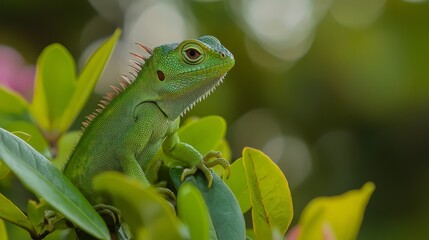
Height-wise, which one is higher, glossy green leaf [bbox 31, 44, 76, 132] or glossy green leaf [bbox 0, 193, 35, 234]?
glossy green leaf [bbox 0, 193, 35, 234]

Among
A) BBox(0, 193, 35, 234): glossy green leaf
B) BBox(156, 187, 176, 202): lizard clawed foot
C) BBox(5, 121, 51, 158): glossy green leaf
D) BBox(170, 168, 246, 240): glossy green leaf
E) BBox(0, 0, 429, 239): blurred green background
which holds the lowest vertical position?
BBox(0, 0, 429, 239): blurred green background

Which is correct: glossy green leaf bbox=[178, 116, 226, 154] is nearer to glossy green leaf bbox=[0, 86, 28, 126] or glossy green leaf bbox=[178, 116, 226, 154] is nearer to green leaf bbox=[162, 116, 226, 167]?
green leaf bbox=[162, 116, 226, 167]

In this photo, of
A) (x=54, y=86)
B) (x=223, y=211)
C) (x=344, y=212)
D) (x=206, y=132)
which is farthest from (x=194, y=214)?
(x=54, y=86)

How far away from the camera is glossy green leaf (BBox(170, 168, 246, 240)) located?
0.88m

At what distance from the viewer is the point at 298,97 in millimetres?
3891

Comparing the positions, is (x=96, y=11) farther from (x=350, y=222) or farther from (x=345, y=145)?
(x=350, y=222)

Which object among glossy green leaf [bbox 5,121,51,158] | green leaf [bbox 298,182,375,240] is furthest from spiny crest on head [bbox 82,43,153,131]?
green leaf [bbox 298,182,375,240]

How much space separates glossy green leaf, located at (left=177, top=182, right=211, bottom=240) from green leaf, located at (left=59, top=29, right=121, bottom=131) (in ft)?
1.96

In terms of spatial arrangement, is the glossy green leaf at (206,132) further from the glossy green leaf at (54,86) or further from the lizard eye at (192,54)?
the glossy green leaf at (54,86)

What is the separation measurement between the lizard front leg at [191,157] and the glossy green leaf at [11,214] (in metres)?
0.21

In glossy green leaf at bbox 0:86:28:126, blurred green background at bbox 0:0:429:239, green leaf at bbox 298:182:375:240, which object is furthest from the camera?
blurred green background at bbox 0:0:429:239

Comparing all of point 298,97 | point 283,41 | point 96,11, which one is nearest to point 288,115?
point 298,97

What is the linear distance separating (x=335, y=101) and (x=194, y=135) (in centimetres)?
266

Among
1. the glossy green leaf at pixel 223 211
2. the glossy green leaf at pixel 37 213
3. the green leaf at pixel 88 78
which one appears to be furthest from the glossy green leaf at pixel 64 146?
the glossy green leaf at pixel 223 211
